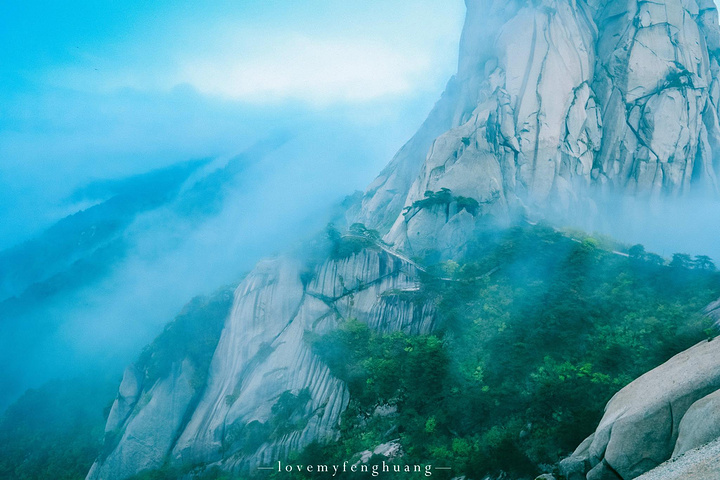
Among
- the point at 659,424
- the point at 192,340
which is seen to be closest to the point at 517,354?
the point at 659,424

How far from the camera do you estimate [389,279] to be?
3916cm

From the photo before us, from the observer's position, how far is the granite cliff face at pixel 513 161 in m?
37.9

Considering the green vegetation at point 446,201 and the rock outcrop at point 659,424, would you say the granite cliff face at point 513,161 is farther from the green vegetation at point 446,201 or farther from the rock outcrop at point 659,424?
the rock outcrop at point 659,424

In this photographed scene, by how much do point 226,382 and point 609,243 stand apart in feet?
142

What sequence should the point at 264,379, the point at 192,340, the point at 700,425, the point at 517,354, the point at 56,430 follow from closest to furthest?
1. the point at 700,425
2. the point at 517,354
3. the point at 264,379
4. the point at 192,340
5. the point at 56,430

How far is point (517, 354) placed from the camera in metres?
26.0

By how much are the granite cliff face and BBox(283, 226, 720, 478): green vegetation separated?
548cm

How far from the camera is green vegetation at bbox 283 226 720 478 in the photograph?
20.6 meters

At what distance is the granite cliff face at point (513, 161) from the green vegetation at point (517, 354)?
18.0ft

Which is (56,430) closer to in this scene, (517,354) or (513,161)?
(517,354)

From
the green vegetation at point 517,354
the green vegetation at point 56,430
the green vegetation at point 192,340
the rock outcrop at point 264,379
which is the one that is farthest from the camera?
the green vegetation at point 56,430

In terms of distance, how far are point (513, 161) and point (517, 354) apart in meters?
36.9

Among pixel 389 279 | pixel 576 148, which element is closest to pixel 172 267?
pixel 389 279

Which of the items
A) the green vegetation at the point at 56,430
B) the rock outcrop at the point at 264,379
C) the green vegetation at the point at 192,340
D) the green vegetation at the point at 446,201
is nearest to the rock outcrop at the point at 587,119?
the green vegetation at the point at 446,201
